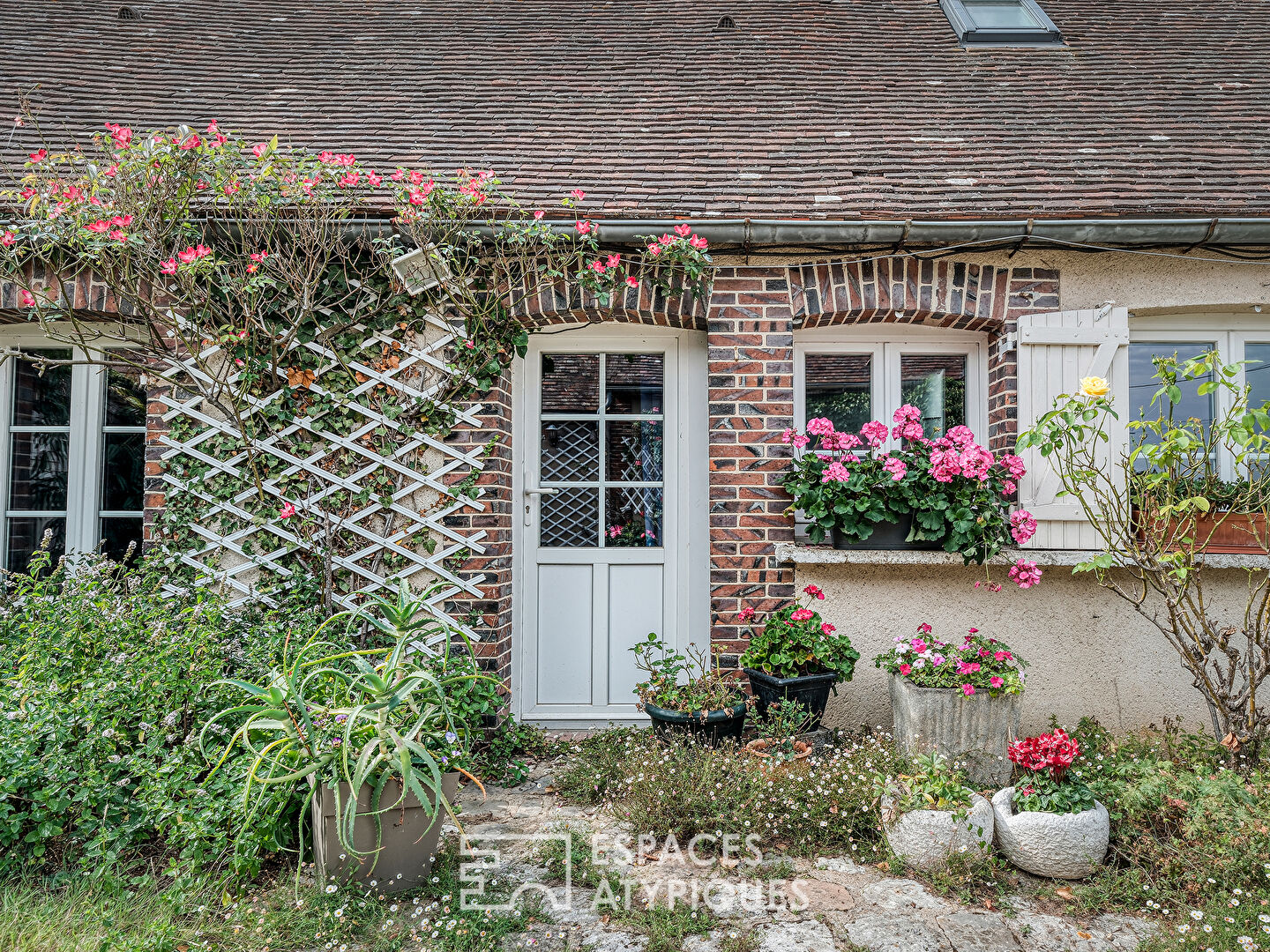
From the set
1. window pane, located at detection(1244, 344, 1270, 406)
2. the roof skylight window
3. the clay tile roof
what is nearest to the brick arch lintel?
the clay tile roof

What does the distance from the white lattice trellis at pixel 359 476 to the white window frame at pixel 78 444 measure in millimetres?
707

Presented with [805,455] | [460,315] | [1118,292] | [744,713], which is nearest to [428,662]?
[744,713]

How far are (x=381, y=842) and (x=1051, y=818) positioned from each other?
88.0 inches

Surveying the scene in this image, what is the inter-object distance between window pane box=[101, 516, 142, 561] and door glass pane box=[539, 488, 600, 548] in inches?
90.9

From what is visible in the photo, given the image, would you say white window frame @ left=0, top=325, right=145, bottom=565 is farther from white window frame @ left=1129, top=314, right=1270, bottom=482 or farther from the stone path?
white window frame @ left=1129, top=314, right=1270, bottom=482

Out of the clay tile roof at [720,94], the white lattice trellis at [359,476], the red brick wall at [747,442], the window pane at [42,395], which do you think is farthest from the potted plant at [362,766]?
the window pane at [42,395]

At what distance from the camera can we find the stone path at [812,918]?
2.39 m

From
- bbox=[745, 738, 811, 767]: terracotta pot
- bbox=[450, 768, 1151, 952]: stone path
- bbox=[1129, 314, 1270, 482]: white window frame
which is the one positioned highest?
bbox=[1129, 314, 1270, 482]: white window frame

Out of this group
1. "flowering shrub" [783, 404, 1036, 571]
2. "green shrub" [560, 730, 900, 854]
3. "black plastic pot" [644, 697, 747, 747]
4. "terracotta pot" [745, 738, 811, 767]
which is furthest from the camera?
"flowering shrub" [783, 404, 1036, 571]

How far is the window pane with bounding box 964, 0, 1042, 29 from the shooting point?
5824 millimetres

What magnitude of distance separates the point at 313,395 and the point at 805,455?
2.54m

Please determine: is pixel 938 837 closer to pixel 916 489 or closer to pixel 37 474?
pixel 916 489

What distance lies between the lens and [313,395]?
413cm

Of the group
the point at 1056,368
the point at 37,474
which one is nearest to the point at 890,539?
the point at 1056,368
